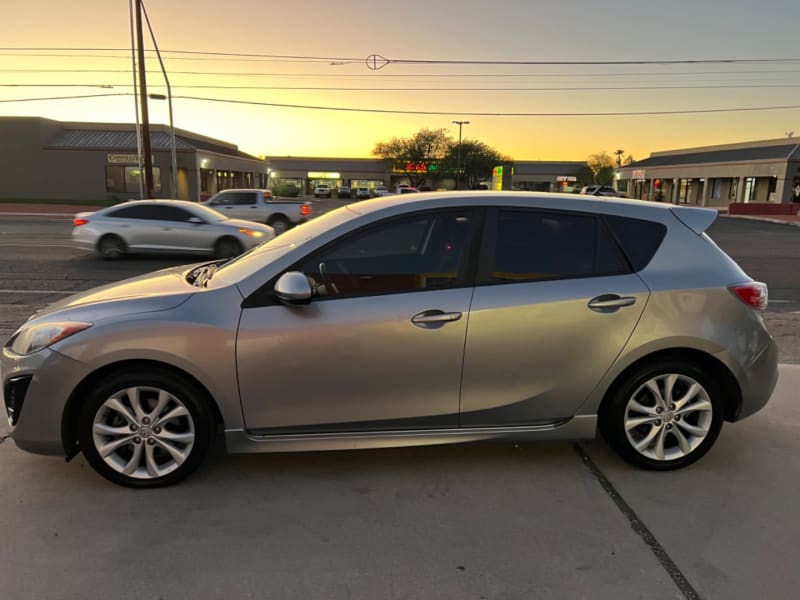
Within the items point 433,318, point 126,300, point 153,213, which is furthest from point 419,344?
point 153,213

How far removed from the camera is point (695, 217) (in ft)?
12.1

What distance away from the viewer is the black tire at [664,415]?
348cm

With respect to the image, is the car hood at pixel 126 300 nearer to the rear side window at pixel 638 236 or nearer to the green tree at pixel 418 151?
the rear side window at pixel 638 236

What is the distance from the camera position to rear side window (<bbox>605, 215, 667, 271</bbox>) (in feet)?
11.5

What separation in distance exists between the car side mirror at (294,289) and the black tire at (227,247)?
9.90m

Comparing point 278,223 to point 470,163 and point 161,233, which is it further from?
point 470,163

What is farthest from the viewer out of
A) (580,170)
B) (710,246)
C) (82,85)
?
(580,170)

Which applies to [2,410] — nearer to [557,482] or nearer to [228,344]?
[228,344]

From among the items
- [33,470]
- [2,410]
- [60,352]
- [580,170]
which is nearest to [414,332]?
[60,352]

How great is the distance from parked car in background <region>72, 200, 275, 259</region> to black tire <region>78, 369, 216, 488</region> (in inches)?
380

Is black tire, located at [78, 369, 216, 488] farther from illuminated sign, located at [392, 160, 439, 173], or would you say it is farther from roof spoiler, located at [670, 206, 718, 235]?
illuminated sign, located at [392, 160, 439, 173]

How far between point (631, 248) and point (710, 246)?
540 mm

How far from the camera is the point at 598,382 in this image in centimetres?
342

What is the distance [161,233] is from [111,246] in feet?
3.77
